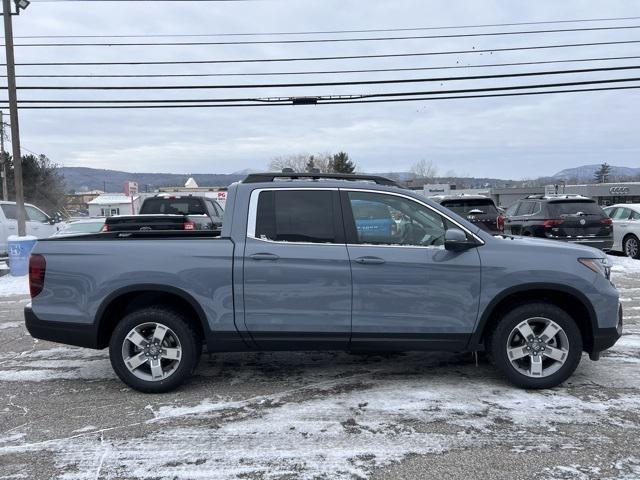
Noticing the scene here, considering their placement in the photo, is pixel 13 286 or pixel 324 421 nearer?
pixel 324 421

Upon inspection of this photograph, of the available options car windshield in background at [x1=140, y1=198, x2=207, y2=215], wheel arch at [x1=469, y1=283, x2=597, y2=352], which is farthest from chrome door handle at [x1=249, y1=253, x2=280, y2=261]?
car windshield in background at [x1=140, y1=198, x2=207, y2=215]

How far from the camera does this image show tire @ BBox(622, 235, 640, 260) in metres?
13.6

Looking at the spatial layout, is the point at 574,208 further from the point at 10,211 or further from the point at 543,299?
the point at 10,211

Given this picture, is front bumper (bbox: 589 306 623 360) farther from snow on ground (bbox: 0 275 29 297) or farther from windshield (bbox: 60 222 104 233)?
windshield (bbox: 60 222 104 233)

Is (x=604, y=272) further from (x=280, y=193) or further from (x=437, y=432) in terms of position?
(x=280, y=193)

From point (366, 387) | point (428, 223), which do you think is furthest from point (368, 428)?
point (428, 223)

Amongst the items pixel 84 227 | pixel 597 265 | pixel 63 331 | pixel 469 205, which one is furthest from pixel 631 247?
pixel 84 227

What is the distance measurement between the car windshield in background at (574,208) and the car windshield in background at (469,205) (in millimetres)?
1321

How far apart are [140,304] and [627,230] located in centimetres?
1341

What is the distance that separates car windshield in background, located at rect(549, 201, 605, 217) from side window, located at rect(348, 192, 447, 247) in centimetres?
895

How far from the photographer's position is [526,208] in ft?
44.7

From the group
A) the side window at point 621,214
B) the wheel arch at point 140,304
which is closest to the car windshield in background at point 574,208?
the side window at point 621,214

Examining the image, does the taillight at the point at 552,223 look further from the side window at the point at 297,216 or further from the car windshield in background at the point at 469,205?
the side window at the point at 297,216

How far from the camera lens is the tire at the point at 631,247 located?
537 inches
